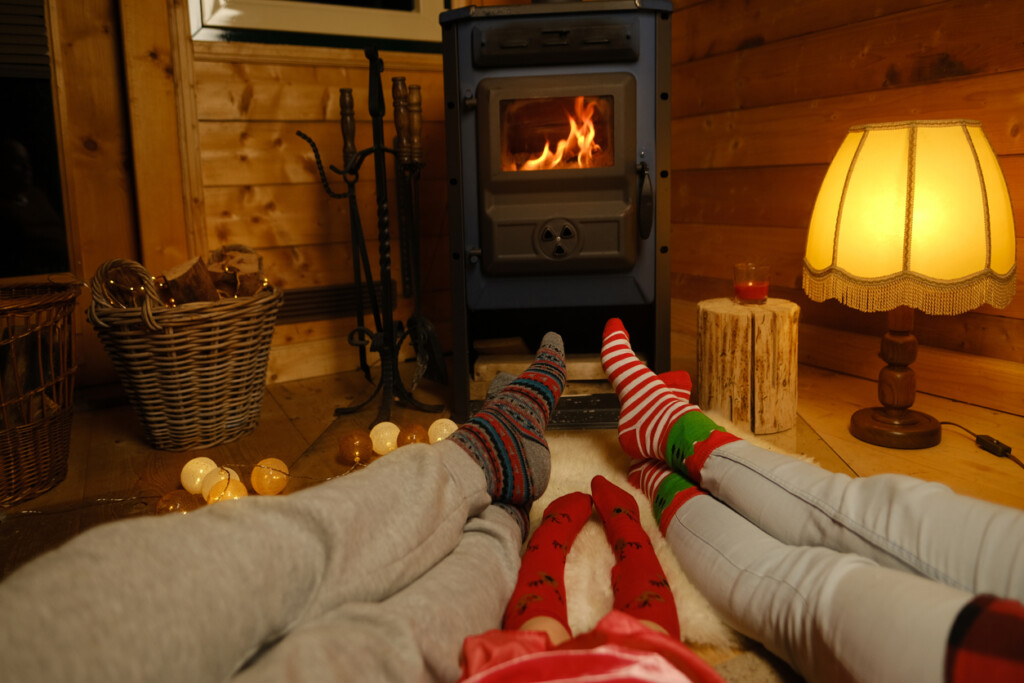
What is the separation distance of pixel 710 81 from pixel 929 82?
0.73 m

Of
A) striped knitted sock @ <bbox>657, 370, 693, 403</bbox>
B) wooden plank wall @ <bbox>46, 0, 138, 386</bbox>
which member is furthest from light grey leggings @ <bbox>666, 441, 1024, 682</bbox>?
wooden plank wall @ <bbox>46, 0, 138, 386</bbox>

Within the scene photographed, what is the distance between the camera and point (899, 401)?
1657mm

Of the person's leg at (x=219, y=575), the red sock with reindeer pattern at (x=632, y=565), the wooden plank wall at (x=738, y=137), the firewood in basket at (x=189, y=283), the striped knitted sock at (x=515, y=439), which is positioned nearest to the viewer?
the person's leg at (x=219, y=575)

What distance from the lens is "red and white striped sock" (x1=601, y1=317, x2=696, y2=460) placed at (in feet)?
4.23

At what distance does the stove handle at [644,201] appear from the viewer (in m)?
1.69

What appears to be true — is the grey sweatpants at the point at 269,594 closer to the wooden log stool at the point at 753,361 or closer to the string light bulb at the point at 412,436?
the string light bulb at the point at 412,436

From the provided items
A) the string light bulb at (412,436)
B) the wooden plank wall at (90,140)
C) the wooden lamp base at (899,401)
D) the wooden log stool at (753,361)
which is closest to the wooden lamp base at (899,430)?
the wooden lamp base at (899,401)

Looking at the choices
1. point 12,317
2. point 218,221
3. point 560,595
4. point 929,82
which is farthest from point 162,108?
point 929,82

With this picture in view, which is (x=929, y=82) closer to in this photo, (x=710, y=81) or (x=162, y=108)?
(x=710, y=81)

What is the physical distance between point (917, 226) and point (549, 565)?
A: 41.1 inches

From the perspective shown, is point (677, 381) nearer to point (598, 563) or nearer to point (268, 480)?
point (598, 563)

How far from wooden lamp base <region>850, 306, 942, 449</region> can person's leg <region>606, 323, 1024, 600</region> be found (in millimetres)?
692

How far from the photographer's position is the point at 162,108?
1.99 meters

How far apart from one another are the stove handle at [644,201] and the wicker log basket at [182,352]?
0.86 m
